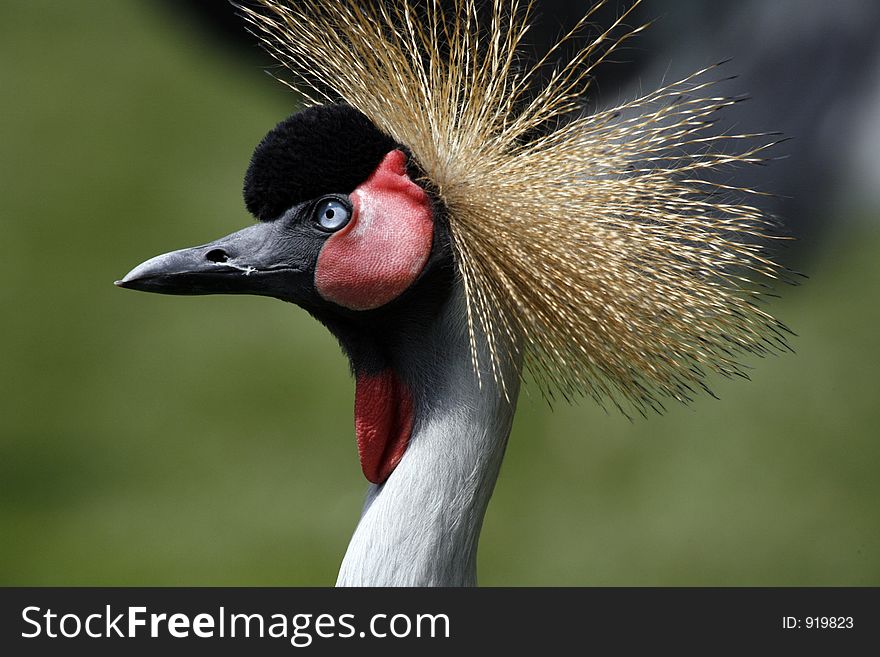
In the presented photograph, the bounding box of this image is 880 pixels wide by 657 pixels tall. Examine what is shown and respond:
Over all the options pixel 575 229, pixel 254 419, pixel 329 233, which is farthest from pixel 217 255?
pixel 254 419

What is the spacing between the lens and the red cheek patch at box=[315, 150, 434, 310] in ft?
3.42

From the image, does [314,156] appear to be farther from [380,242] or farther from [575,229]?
[575,229]

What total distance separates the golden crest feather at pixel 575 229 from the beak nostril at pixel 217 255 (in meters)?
0.22

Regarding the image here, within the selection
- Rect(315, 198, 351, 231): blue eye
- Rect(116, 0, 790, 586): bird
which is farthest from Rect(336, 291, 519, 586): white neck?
Rect(315, 198, 351, 231): blue eye

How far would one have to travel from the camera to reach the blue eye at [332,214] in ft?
3.43

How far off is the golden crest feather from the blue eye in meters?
Result: 0.10

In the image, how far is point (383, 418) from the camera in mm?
1122

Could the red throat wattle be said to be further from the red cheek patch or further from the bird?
the red cheek patch

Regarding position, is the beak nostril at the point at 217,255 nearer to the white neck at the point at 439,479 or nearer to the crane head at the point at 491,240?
the crane head at the point at 491,240

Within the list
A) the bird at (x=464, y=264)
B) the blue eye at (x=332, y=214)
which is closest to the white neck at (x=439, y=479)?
the bird at (x=464, y=264)

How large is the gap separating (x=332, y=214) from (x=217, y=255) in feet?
0.41

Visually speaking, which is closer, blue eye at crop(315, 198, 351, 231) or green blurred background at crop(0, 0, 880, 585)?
blue eye at crop(315, 198, 351, 231)

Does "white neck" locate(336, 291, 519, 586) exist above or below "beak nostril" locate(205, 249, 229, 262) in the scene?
below

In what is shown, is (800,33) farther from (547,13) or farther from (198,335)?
(198,335)
